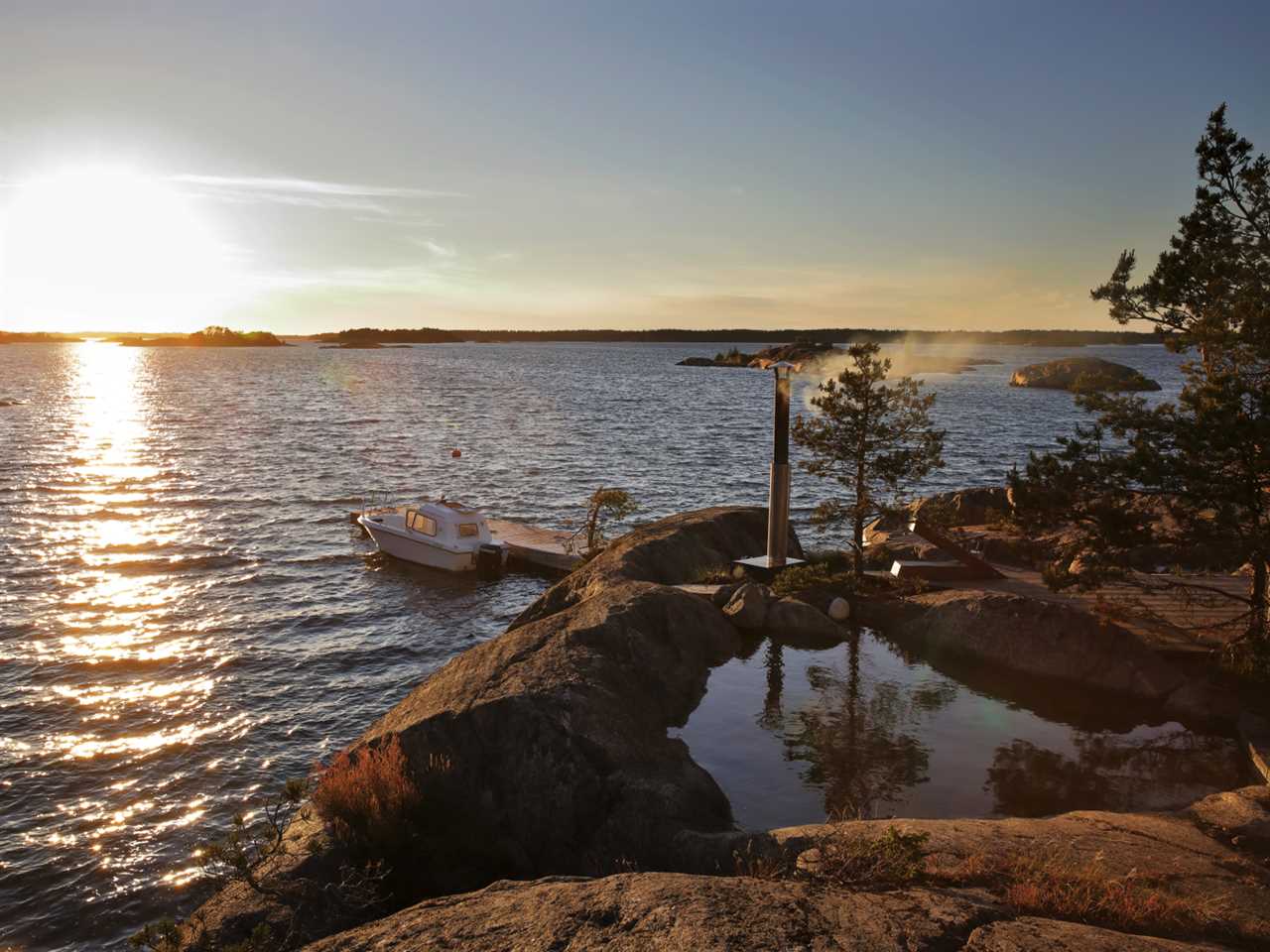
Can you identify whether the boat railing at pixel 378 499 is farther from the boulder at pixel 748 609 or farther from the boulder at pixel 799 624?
the boulder at pixel 799 624

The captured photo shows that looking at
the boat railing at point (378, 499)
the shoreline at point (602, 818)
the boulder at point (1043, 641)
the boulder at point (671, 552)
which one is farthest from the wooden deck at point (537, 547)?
the shoreline at point (602, 818)

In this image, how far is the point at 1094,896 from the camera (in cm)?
783

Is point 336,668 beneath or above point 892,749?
beneath

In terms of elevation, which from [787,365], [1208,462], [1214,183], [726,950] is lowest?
[726,950]

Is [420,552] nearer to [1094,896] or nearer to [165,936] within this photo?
[165,936]

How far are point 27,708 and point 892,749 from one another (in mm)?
18293

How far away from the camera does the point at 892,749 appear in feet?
44.2

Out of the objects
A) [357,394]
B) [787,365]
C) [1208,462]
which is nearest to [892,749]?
[1208,462]

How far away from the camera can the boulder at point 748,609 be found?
18750 mm

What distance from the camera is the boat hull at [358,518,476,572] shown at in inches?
1198

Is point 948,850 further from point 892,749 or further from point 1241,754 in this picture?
point 1241,754

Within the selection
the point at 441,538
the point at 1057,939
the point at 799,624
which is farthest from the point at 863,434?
the point at 441,538

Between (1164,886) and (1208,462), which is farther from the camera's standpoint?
(1208,462)

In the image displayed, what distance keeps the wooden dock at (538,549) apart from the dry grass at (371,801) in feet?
60.5
